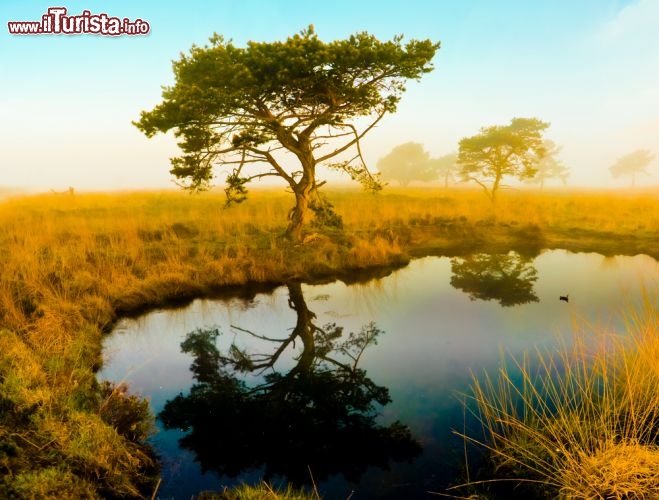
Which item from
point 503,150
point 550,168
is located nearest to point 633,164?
point 550,168

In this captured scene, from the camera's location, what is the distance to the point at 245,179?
487 inches

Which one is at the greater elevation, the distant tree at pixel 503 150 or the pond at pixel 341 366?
the distant tree at pixel 503 150

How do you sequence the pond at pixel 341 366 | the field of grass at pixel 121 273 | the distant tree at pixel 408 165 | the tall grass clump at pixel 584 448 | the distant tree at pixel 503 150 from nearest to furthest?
the tall grass clump at pixel 584 448 → the field of grass at pixel 121 273 → the pond at pixel 341 366 → the distant tree at pixel 503 150 → the distant tree at pixel 408 165

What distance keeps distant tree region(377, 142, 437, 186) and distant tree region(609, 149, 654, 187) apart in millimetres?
41799

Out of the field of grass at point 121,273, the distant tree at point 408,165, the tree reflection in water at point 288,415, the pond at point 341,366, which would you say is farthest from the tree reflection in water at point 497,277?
the distant tree at point 408,165

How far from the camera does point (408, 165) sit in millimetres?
72062

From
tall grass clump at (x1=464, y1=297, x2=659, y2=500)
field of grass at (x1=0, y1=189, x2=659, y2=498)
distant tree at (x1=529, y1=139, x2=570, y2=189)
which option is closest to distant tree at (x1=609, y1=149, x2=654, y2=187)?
distant tree at (x1=529, y1=139, x2=570, y2=189)

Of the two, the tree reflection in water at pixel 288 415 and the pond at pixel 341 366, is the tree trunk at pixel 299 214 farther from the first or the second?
the tree reflection in water at pixel 288 415

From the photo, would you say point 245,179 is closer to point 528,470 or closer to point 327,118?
point 327,118

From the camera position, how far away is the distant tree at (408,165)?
230 feet

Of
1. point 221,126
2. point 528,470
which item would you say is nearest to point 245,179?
point 221,126

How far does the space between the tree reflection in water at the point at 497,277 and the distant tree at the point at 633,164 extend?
86543mm

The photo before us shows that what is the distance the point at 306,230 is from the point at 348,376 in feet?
31.9

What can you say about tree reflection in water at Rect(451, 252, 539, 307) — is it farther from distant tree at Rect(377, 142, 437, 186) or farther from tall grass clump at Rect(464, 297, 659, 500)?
distant tree at Rect(377, 142, 437, 186)
